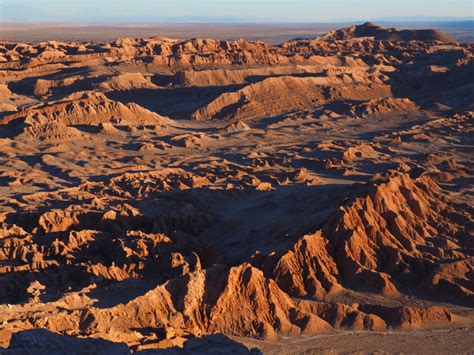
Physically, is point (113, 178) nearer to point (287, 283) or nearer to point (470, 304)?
point (287, 283)

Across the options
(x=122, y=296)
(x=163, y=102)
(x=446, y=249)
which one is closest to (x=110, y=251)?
(x=122, y=296)

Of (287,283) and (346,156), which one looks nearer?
(287,283)

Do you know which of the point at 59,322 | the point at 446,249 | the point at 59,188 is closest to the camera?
the point at 59,322

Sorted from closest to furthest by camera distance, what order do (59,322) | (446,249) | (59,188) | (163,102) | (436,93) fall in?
(59,322) < (446,249) < (59,188) < (163,102) < (436,93)

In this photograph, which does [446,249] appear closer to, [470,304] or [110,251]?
[470,304]

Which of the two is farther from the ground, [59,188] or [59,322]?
[59,322]

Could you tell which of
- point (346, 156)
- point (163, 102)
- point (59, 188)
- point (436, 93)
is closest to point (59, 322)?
point (59, 188)
